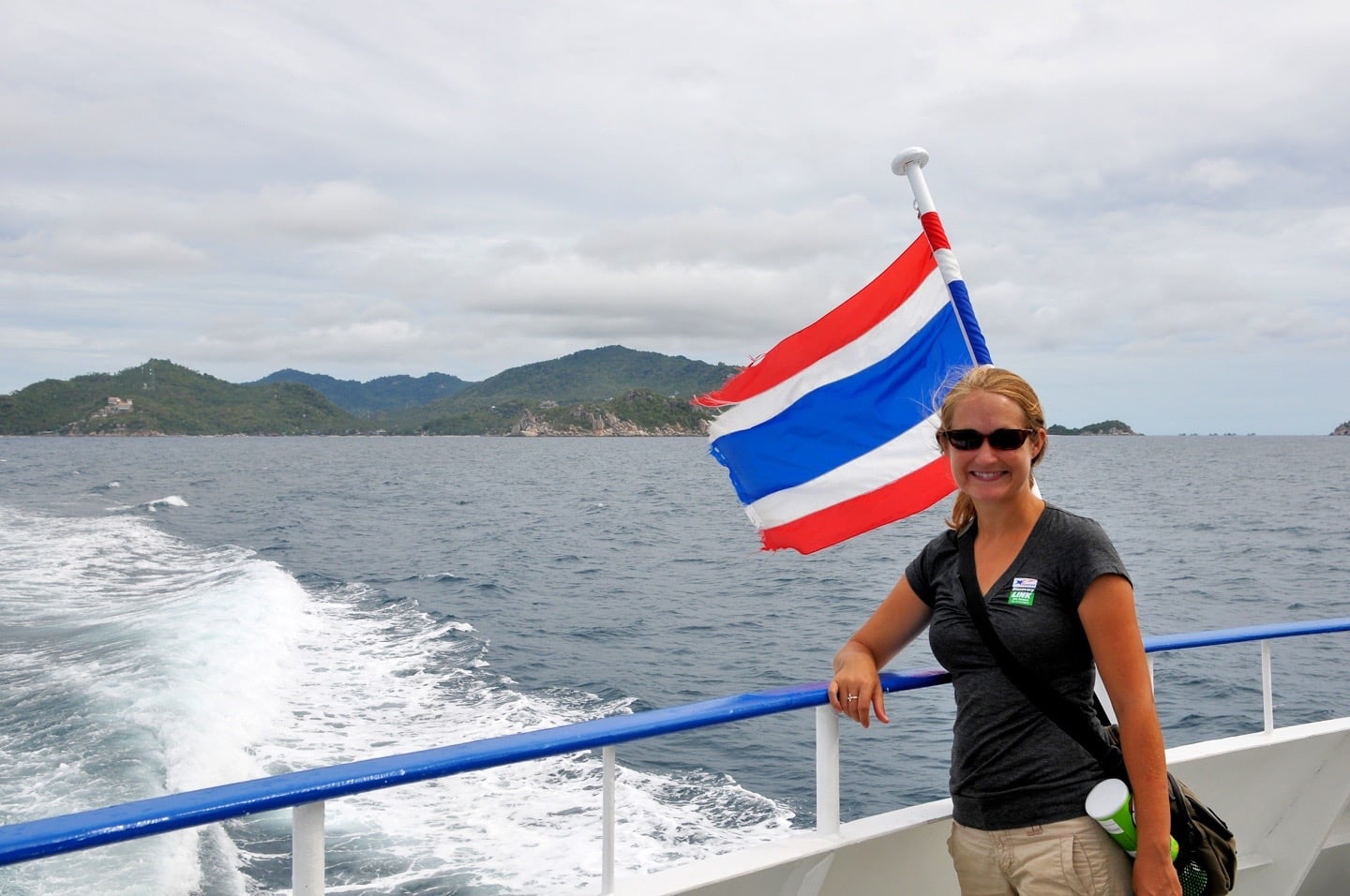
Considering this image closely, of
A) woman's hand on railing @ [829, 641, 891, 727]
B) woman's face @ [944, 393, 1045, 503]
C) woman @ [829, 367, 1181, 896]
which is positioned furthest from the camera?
woman's hand on railing @ [829, 641, 891, 727]

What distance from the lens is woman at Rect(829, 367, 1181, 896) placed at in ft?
6.19

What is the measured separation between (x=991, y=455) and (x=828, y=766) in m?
0.89

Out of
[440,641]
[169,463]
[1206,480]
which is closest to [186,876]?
[440,641]

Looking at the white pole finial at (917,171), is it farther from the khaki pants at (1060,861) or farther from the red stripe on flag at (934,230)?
the khaki pants at (1060,861)

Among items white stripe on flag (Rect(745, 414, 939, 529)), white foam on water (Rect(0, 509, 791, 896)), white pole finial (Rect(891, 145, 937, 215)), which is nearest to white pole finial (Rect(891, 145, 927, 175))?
white pole finial (Rect(891, 145, 937, 215))

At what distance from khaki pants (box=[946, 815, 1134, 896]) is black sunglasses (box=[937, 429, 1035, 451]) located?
76cm

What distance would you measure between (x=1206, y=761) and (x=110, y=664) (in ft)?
36.8

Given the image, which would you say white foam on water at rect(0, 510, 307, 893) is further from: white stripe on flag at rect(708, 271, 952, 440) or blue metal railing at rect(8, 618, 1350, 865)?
blue metal railing at rect(8, 618, 1350, 865)

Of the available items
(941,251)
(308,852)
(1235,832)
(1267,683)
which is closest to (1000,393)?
(941,251)

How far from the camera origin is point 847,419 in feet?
11.9

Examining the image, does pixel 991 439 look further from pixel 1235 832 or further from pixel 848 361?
pixel 1235 832

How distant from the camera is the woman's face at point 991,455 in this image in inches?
83.0

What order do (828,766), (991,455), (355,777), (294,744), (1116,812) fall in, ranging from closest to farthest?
(355,777) < (1116,812) < (991,455) < (828,766) < (294,744)

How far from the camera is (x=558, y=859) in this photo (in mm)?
6812
